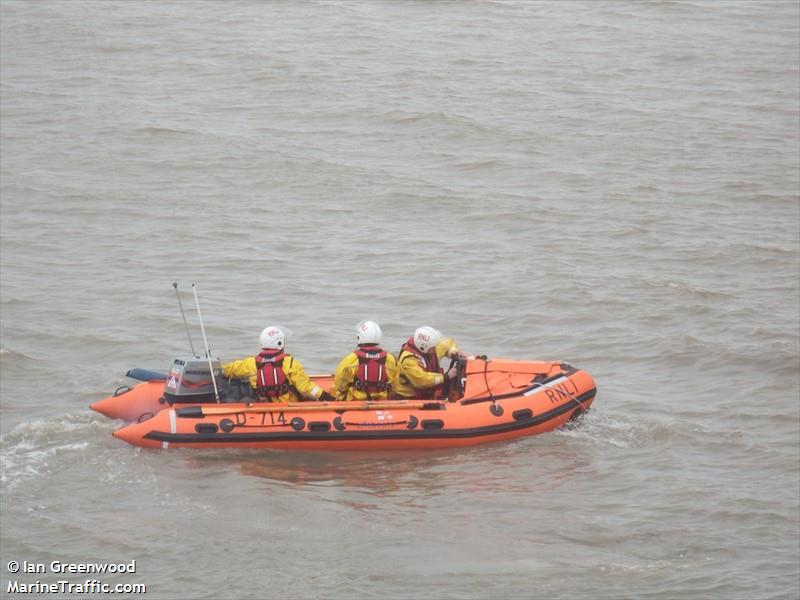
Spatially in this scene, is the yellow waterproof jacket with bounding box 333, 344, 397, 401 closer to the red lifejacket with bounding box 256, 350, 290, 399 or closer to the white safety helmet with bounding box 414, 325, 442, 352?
the white safety helmet with bounding box 414, 325, 442, 352

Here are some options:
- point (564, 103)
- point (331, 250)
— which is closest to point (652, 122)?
point (564, 103)

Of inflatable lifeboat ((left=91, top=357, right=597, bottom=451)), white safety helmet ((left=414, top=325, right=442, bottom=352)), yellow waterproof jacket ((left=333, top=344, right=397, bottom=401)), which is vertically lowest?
inflatable lifeboat ((left=91, top=357, right=597, bottom=451))

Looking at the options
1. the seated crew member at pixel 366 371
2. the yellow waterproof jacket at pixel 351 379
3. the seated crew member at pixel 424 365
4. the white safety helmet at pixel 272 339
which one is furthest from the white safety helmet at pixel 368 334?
the white safety helmet at pixel 272 339

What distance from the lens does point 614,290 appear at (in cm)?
1509

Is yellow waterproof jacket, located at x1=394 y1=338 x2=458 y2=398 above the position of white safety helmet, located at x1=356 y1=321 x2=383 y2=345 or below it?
below

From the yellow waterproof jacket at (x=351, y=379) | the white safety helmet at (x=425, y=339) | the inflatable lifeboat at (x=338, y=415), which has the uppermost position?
the white safety helmet at (x=425, y=339)

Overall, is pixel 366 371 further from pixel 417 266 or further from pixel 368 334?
pixel 417 266

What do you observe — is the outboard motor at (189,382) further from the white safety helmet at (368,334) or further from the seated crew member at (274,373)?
the white safety helmet at (368,334)

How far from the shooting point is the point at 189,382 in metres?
10.9

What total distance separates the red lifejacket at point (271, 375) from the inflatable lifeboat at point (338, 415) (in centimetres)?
14

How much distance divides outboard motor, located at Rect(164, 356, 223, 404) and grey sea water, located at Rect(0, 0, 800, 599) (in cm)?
55

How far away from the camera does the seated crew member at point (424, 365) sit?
435 inches

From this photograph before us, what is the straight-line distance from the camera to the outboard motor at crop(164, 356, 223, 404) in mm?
10906

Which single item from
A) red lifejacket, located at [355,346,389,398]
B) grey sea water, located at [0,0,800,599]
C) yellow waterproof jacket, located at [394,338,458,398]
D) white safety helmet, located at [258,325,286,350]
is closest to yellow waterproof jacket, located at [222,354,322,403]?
white safety helmet, located at [258,325,286,350]
